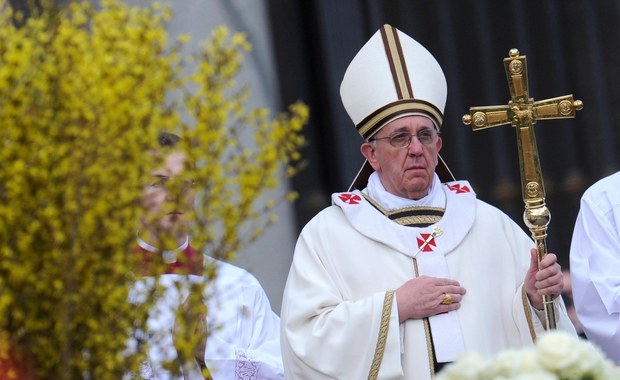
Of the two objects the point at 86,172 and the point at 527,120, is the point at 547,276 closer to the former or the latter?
the point at 527,120

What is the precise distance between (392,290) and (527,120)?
0.75 meters

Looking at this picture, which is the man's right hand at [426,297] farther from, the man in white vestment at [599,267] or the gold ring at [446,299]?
the man in white vestment at [599,267]

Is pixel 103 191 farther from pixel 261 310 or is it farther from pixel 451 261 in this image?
pixel 261 310

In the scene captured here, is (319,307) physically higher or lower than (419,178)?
lower

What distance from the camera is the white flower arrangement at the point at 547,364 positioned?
2531 mm

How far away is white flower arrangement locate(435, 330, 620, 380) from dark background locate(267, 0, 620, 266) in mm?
4328

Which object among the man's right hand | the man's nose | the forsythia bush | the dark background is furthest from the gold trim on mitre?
the forsythia bush

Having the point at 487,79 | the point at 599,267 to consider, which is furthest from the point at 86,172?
the point at 487,79

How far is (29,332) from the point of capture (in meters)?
2.54

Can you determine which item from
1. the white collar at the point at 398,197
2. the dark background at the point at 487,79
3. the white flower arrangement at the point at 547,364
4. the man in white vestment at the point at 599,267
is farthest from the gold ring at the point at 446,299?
the dark background at the point at 487,79

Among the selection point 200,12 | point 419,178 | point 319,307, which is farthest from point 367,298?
point 200,12

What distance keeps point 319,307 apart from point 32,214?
2.26 meters

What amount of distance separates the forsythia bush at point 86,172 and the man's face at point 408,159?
2.16 metres

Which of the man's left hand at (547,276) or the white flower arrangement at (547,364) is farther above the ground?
the white flower arrangement at (547,364)
